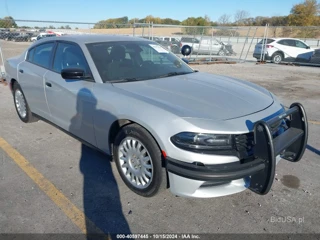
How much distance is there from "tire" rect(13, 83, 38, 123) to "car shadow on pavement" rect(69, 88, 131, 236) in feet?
5.19

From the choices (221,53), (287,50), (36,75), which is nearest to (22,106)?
(36,75)

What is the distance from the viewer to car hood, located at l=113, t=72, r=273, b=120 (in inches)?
95.9

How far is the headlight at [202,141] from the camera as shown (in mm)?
2266

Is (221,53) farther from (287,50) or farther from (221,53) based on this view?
(287,50)

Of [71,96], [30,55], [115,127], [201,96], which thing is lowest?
[115,127]

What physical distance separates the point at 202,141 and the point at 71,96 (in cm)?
185

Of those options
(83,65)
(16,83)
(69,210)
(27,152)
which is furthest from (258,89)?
(16,83)

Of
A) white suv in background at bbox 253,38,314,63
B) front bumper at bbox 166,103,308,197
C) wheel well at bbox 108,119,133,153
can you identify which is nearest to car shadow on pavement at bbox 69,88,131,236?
wheel well at bbox 108,119,133,153

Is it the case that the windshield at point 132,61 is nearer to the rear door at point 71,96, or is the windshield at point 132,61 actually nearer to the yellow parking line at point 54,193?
the rear door at point 71,96

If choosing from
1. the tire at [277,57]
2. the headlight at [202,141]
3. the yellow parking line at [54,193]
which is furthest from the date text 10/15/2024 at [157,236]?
the tire at [277,57]

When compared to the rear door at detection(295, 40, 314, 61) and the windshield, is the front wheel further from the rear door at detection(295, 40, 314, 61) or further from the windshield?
the windshield

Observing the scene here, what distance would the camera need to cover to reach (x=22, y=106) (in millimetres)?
4824

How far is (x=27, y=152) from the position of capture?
3.78 metres

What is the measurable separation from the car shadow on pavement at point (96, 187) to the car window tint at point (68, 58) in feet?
1.43
